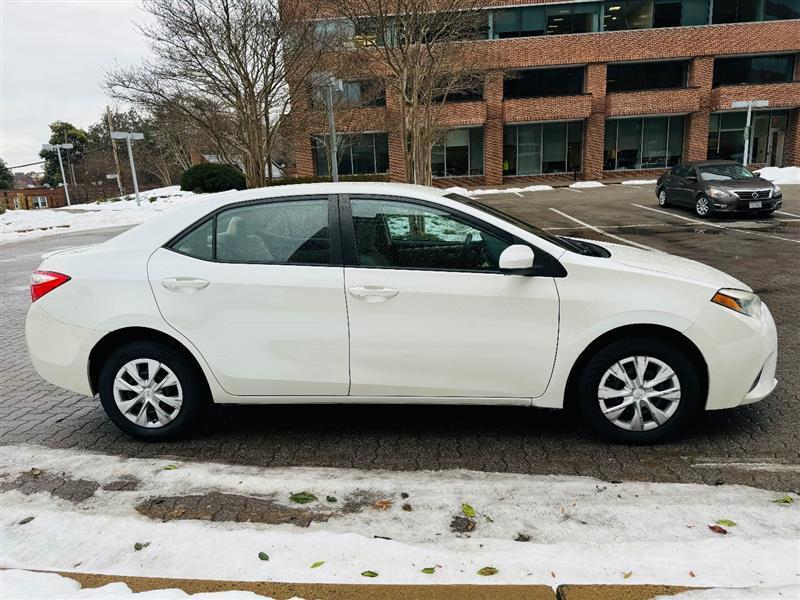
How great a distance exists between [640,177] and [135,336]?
35181 mm

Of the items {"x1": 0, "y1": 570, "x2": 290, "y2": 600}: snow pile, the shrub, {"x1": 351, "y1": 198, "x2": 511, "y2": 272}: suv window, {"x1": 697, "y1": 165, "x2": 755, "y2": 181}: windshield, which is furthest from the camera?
the shrub

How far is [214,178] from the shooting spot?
3067cm

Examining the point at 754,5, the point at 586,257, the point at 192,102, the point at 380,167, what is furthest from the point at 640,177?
the point at 586,257

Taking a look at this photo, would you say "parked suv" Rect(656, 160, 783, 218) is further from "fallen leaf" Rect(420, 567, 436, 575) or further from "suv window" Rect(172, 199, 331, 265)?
"fallen leaf" Rect(420, 567, 436, 575)

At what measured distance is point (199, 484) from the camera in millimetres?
3352

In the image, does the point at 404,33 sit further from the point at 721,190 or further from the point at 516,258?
the point at 516,258

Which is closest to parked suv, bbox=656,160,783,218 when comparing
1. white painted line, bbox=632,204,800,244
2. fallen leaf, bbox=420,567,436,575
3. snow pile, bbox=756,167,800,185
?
white painted line, bbox=632,204,800,244

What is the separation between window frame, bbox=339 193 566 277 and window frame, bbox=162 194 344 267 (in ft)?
0.11

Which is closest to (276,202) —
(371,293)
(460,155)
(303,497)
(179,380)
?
(371,293)

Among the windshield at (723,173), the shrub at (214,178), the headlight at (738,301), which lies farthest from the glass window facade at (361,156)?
the headlight at (738,301)

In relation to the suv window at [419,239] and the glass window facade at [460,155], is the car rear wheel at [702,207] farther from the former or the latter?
the glass window facade at [460,155]

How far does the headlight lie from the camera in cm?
351

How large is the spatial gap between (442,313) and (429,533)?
1.25 metres

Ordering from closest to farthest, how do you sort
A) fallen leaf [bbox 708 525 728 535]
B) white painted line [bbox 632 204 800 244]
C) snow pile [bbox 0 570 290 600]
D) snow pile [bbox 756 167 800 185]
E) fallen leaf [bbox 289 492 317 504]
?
1. snow pile [bbox 0 570 290 600]
2. fallen leaf [bbox 708 525 728 535]
3. fallen leaf [bbox 289 492 317 504]
4. white painted line [bbox 632 204 800 244]
5. snow pile [bbox 756 167 800 185]
